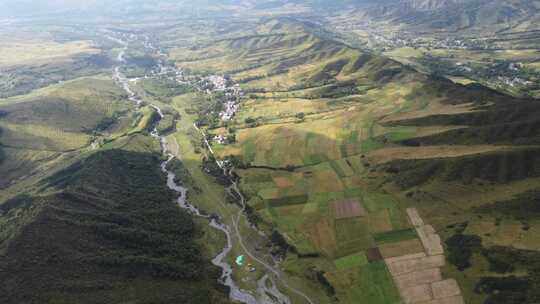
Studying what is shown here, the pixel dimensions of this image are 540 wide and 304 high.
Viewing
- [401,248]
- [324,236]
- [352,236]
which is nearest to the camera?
[401,248]

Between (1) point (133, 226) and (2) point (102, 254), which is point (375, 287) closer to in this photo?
(2) point (102, 254)

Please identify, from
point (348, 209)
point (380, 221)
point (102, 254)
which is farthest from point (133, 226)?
point (380, 221)

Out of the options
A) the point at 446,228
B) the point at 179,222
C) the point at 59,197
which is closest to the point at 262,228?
the point at 179,222

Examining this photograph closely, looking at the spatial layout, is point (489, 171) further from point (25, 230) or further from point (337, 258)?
point (25, 230)

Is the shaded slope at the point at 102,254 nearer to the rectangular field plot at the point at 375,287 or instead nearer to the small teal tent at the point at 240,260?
the small teal tent at the point at 240,260

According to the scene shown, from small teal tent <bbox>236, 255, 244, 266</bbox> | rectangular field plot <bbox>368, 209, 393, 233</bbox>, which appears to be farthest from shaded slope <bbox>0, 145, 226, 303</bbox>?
rectangular field plot <bbox>368, 209, 393, 233</bbox>
